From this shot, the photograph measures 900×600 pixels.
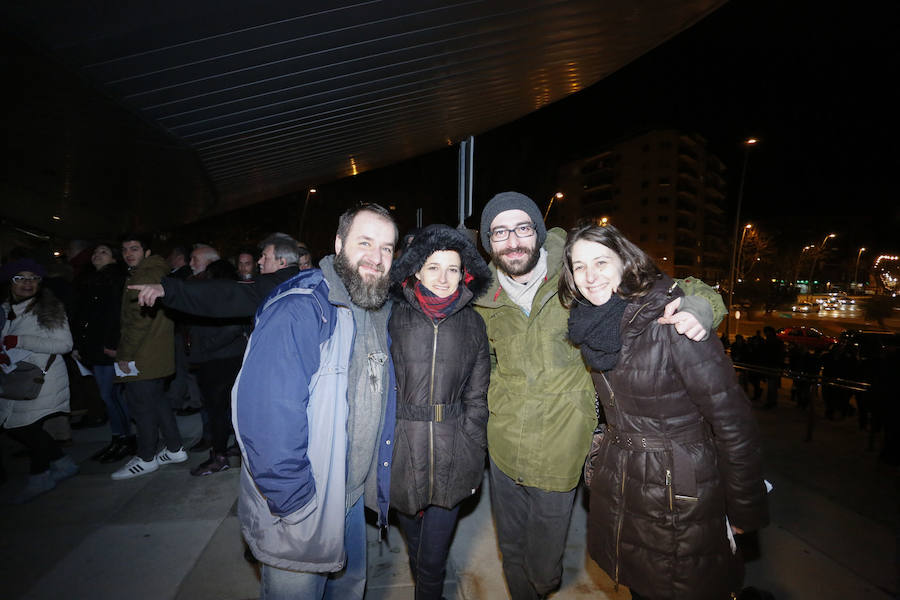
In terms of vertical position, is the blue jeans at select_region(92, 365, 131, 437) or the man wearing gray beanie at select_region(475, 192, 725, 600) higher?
the man wearing gray beanie at select_region(475, 192, 725, 600)

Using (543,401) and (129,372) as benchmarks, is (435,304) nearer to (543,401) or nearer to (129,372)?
(543,401)

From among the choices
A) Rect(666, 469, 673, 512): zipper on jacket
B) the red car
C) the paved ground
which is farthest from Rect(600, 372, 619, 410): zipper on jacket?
the red car

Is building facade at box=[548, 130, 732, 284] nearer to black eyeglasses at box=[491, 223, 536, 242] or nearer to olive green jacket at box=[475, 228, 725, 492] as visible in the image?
black eyeglasses at box=[491, 223, 536, 242]

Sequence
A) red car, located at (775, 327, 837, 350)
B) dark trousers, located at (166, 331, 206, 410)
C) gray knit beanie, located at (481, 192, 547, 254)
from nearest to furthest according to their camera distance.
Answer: gray knit beanie, located at (481, 192, 547, 254)
dark trousers, located at (166, 331, 206, 410)
red car, located at (775, 327, 837, 350)

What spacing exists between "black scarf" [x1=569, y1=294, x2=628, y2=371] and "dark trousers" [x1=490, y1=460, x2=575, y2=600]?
1.06 meters

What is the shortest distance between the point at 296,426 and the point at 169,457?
4.03 meters

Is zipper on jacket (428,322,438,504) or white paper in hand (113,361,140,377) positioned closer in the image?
zipper on jacket (428,322,438,504)

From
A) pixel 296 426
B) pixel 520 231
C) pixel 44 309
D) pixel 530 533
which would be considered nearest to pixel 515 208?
pixel 520 231

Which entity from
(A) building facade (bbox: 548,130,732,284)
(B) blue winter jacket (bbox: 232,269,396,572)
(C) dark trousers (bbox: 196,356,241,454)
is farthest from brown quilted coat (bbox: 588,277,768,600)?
(A) building facade (bbox: 548,130,732,284)

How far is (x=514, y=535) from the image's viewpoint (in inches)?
105

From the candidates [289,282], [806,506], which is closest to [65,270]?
[289,282]

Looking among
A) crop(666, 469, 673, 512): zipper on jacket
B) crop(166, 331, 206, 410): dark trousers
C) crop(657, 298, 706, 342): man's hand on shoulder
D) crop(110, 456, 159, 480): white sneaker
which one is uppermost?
crop(657, 298, 706, 342): man's hand on shoulder

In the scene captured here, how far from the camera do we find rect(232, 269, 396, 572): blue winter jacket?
5.94 ft

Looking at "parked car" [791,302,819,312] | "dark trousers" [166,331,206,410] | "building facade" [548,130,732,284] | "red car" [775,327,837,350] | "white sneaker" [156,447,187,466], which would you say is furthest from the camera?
"building facade" [548,130,732,284]
